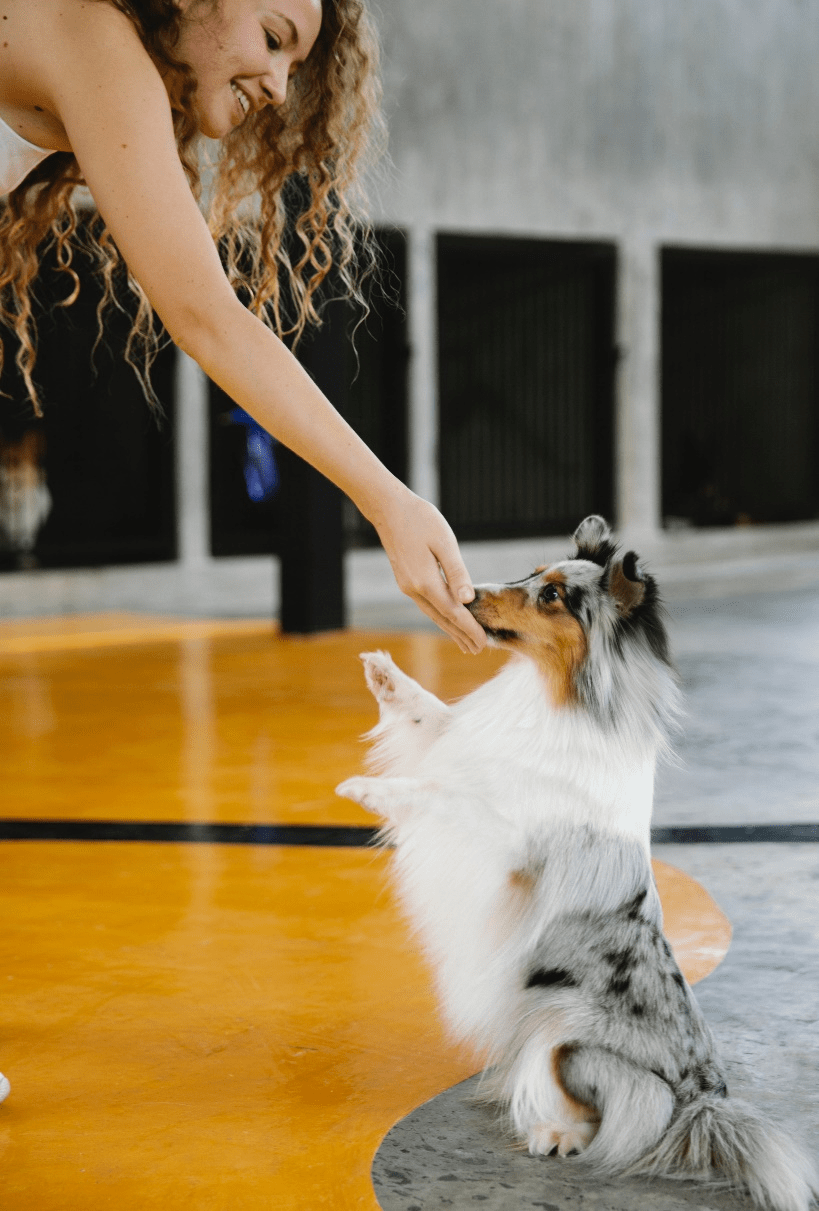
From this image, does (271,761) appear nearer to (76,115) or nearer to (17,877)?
(17,877)

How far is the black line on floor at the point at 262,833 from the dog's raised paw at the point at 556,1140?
6.15ft

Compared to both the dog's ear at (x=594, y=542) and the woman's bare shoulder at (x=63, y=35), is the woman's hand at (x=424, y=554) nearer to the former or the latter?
the dog's ear at (x=594, y=542)

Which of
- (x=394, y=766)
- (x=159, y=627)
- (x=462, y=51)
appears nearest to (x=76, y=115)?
(x=394, y=766)

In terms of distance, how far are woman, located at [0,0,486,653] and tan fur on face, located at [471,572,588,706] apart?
0.59 ft

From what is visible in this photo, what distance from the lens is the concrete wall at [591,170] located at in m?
11.8

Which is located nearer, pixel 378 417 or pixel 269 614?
pixel 269 614

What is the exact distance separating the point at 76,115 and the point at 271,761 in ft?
11.9

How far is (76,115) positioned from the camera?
65.2 inches

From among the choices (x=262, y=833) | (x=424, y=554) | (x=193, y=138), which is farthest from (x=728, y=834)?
(x=193, y=138)

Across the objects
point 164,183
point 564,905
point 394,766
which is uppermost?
point 164,183

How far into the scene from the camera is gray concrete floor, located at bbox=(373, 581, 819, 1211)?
6.42 feet

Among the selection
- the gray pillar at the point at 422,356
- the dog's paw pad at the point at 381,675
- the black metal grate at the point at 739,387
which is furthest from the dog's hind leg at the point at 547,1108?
the black metal grate at the point at 739,387

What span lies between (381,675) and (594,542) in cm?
46

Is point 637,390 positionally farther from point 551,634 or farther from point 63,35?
point 63,35
